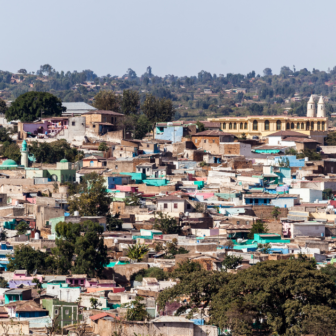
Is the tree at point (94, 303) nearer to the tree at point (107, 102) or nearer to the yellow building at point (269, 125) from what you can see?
the tree at point (107, 102)

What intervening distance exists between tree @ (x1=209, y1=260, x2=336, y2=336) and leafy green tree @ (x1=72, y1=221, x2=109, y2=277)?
5.94 meters

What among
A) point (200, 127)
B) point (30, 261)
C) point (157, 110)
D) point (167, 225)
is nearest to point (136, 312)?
point (30, 261)

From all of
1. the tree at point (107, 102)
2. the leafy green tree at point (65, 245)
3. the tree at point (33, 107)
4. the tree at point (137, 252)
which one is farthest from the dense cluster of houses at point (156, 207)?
the tree at point (107, 102)

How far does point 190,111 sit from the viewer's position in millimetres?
107375

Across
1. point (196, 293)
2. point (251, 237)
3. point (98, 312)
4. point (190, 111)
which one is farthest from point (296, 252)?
point (190, 111)

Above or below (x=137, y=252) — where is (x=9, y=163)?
above

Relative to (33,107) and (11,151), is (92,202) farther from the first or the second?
(33,107)

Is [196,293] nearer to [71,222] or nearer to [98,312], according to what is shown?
[98,312]

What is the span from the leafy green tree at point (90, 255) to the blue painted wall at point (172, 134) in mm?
18791

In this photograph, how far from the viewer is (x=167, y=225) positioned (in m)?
27.5

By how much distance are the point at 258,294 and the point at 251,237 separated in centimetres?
1009

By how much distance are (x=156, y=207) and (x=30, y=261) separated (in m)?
7.83

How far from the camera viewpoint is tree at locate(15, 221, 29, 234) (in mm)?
27319

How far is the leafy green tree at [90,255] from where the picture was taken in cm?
2311
